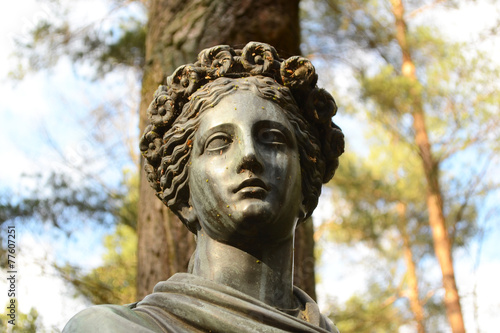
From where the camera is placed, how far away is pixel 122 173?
10.4 m

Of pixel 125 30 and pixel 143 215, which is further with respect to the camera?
pixel 125 30

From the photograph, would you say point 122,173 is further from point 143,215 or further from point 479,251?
point 479,251

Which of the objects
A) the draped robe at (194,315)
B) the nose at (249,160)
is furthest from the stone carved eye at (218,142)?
the draped robe at (194,315)

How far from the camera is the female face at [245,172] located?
2840mm

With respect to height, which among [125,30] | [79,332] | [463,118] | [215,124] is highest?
[463,118]

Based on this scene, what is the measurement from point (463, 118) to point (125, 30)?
616cm

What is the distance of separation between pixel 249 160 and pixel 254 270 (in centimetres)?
45

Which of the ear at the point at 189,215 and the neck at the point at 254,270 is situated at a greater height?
the ear at the point at 189,215

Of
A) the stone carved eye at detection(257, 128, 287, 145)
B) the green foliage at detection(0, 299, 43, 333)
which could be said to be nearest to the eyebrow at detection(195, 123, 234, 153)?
the stone carved eye at detection(257, 128, 287, 145)

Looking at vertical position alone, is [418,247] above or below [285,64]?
above

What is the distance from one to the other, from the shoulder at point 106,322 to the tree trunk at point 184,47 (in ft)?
8.14

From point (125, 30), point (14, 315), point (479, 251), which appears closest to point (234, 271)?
point (14, 315)

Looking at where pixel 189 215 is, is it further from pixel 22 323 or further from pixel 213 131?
pixel 22 323

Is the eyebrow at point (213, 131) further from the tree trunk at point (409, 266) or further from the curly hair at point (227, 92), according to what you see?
the tree trunk at point (409, 266)
